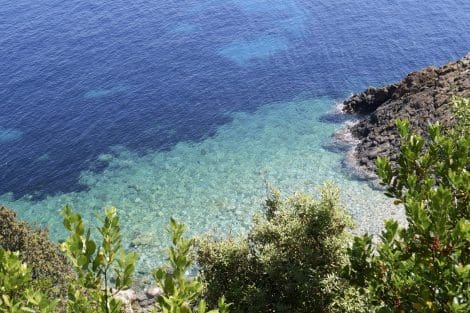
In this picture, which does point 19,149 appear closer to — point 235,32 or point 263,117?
point 263,117

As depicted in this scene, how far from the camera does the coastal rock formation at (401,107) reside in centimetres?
5047

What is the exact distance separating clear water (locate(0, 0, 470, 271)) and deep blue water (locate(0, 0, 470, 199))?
10.9 inches

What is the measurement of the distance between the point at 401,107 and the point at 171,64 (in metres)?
40.2

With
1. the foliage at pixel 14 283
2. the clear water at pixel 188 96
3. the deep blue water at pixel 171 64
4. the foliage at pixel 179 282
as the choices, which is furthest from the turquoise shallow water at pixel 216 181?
the foliage at pixel 179 282

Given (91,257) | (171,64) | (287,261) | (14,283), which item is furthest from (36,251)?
(171,64)

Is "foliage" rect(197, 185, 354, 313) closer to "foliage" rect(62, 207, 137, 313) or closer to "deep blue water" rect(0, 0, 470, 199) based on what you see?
"foliage" rect(62, 207, 137, 313)

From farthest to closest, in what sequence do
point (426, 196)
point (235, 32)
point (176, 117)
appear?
point (235, 32), point (176, 117), point (426, 196)

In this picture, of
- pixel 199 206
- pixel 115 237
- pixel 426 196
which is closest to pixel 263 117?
pixel 199 206

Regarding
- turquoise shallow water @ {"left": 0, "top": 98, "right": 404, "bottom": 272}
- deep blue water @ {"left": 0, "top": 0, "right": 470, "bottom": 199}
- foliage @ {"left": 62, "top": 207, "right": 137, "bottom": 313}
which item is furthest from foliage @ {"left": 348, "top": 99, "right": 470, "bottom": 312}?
deep blue water @ {"left": 0, "top": 0, "right": 470, "bottom": 199}

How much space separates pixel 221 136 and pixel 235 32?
113 feet

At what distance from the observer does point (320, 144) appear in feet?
185

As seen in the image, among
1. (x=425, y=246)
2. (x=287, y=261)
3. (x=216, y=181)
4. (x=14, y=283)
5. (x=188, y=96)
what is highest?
(x=14, y=283)

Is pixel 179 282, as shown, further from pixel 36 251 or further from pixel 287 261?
pixel 36 251

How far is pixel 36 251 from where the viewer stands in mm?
33031
